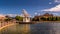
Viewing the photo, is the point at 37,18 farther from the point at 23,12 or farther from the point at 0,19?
the point at 0,19

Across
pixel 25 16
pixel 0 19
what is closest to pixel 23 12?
pixel 25 16

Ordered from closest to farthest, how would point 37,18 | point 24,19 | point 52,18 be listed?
1. point 37,18
2. point 52,18
3. point 24,19

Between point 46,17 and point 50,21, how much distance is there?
1299mm

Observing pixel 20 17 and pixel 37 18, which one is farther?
pixel 20 17

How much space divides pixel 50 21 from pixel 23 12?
8.55 ft

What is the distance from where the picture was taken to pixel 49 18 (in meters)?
14.3

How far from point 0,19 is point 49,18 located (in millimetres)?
4216

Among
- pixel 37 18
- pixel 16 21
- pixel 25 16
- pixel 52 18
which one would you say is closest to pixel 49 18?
pixel 52 18

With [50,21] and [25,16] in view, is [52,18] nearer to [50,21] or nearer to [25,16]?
[50,21]

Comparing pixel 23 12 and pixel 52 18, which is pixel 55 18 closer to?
pixel 52 18

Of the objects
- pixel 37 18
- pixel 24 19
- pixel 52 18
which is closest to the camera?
pixel 37 18

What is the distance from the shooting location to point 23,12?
1513 cm

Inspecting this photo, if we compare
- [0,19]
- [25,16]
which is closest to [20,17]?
[25,16]

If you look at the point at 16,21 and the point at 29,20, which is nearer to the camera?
the point at 29,20
